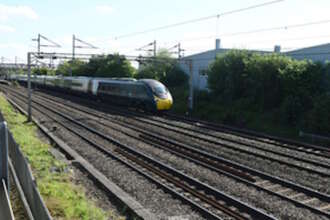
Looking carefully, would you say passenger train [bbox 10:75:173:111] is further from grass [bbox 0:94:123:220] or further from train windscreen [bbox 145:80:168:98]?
grass [bbox 0:94:123:220]

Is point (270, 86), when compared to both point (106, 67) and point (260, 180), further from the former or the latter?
point (106, 67)

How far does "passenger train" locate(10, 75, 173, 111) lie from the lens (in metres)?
26.5

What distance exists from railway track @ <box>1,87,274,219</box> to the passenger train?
12.2m

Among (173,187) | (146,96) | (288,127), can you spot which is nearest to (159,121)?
(146,96)

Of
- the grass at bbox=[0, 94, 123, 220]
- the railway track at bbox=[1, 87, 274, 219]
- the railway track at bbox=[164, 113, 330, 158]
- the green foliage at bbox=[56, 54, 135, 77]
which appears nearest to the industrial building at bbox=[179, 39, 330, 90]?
the green foliage at bbox=[56, 54, 135, 77]

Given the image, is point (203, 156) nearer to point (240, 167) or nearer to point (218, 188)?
point (240, 167)

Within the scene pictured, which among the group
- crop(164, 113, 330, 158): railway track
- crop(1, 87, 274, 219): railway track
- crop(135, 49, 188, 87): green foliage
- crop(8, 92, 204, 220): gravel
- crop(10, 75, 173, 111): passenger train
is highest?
crop(135, 49, 188, 87): green foliage

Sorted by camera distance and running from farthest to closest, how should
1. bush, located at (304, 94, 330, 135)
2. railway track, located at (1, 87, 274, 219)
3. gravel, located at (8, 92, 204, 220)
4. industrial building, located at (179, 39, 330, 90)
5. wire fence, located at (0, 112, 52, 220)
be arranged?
industrial building, located at (179, 39, 330, 90)
bush, located at (304, 94, 330, 135)
gravel, located at (8, 92, 204, 220)
railway track, located at (1, 87, 274, 219)
wire fence, located at (0, 112, 52, 220)

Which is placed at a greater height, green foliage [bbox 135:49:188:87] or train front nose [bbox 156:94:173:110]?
green foliage [bbox 135:49:188:87]

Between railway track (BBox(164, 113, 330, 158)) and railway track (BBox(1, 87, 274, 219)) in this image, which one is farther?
railway track (BBox(164, 113, 330, 158))

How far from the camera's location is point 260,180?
10.4 meters

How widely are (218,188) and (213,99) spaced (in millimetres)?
22070

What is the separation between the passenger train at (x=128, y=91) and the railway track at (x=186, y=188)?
12.2 meters

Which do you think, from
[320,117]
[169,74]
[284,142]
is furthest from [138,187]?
[169,74]
